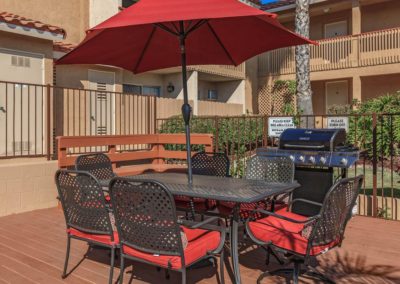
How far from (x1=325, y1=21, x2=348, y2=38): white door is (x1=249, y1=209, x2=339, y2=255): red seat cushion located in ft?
55.9

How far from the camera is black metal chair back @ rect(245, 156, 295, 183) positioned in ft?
14.8

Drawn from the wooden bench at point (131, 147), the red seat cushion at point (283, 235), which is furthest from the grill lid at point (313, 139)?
the wooden bench at point (131, 147)

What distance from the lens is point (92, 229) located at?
347 cm

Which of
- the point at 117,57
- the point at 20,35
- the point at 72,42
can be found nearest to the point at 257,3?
the point at 72,42

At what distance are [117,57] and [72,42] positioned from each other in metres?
Answer: 6.44

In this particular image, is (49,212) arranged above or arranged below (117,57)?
below

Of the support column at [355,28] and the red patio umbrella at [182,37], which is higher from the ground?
the support column at [355,28]

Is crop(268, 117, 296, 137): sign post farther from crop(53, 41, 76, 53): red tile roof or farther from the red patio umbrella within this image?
crop(53, 41, 76, 53): red tile roof

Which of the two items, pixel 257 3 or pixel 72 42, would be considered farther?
pixel 257 3

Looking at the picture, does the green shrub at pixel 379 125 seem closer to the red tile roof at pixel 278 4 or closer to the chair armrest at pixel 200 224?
the red tile roof at pixel 278 4

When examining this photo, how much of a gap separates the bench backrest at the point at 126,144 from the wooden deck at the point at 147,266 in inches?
65.4

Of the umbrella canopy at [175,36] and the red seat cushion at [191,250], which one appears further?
the umbrella canopy at [175,36]

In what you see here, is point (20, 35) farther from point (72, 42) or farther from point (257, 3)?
point (257, 3)

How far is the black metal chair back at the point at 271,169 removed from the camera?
4.51m
